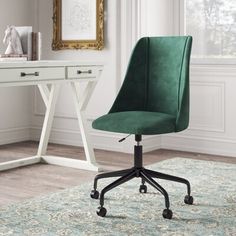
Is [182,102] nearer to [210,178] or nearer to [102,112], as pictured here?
[210,178]

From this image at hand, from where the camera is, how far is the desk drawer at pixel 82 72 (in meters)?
3.89

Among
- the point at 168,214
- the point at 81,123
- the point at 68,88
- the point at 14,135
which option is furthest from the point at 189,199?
the point at 14,135

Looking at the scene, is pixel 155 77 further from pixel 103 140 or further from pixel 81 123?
pixel 103 140

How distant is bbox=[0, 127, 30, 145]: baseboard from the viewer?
5.26 meters

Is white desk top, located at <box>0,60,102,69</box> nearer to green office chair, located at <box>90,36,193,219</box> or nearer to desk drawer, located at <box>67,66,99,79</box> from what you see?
desk drawer, located at <box>67,66,99,79</box>

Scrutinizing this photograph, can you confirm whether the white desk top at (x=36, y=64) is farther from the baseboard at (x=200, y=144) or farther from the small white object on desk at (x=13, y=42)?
the baseboard at (x=200, y=144)

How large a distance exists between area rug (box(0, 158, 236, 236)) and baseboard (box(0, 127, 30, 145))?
1.95 m

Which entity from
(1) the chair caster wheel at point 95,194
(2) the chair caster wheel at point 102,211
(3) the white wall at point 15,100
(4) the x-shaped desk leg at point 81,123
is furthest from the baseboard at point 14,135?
(2) the chair caster wheel at point 102,211

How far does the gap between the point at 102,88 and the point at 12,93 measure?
3.15 ft

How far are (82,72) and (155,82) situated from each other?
0.85 metres

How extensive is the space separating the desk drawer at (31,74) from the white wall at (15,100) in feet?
4.95

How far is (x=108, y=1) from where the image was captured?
485cm

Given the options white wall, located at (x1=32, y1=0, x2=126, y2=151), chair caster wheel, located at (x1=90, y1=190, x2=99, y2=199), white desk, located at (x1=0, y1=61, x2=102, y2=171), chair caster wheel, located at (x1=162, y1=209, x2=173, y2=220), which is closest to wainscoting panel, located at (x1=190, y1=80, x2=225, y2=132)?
white wall, located at (x1=32, y1=0, x2=126, y2=151)

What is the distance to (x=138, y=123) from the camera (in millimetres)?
2859
